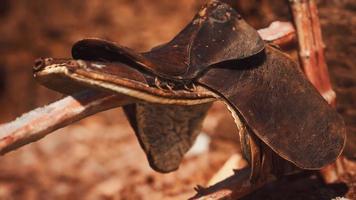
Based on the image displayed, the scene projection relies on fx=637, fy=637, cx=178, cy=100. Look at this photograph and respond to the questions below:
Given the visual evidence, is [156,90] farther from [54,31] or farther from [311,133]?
[54,31]

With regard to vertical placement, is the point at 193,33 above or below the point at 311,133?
above

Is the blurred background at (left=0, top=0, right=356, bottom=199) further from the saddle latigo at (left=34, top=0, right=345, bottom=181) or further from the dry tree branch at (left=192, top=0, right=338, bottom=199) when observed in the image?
the saddle latigo at (left=34, top=0, right=345, bottom=181)

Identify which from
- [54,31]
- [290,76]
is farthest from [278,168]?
[54,31]

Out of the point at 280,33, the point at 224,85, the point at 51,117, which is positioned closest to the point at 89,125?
the point at 280,33

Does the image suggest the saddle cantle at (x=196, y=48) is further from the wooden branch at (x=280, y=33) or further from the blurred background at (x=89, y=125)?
the blurred background at (x=89, y=125)

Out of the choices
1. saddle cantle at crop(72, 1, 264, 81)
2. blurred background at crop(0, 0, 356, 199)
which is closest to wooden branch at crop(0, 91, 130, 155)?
saddle cantle at crop(72, 1, 264, 81)
